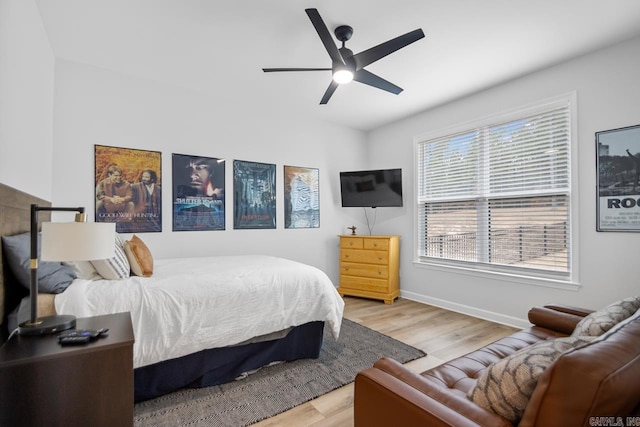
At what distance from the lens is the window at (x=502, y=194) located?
2.96 meters

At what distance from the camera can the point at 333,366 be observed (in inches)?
92.7

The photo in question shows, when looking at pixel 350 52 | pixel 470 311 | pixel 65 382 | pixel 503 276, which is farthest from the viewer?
pixel 470 311

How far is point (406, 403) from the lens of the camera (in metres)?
0.94

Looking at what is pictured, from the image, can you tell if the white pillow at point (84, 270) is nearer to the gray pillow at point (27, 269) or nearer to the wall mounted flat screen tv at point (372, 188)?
the gray pillow at point (27, 269)

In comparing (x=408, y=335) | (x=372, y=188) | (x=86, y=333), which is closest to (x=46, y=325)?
(x=86, y=333)

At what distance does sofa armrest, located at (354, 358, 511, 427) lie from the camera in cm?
87

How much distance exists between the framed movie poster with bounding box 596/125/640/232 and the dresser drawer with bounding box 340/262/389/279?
7.62ft

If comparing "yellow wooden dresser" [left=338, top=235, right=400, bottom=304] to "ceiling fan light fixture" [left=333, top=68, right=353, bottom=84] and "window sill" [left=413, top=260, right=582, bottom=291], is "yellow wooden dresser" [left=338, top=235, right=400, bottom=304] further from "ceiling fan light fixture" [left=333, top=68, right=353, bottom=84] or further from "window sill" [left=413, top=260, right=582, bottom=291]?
"ceiling fan light fixture" [left=333, top=68, right=353, bottom=84]

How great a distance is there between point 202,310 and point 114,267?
26.2 inches

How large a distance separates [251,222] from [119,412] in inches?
109

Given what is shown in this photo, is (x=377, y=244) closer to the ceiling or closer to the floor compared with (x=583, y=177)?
closer to the floor

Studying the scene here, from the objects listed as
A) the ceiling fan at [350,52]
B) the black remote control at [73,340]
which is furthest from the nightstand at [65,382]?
the ceiling fan at [350,52]

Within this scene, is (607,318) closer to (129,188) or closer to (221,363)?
(221,363)

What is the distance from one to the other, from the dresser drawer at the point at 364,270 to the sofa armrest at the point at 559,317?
219cm
